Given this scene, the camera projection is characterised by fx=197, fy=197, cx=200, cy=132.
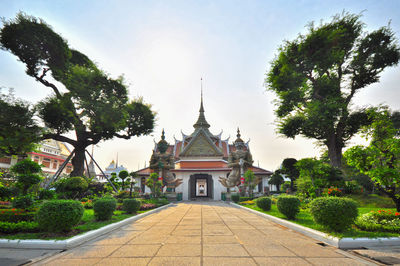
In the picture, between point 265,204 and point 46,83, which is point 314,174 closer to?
point 265,204

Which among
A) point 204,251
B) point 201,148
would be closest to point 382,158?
point 204,251

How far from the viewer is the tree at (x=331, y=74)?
17.8 m

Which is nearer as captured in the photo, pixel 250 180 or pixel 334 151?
pixel 334 151

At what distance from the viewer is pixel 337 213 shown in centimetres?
583

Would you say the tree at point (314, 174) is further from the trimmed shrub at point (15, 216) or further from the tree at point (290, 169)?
the trimmed shrub at point (15, 216)

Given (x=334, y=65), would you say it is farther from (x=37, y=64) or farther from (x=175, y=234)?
(x=37, y=64)

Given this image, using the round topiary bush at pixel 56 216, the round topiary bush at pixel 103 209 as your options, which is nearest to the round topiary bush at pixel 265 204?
the round topiary bush at pixel 103 209

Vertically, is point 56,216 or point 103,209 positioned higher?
point 56,216

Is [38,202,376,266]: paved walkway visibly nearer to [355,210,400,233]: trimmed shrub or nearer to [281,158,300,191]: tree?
[355,210,400,233]: trimmed shrub

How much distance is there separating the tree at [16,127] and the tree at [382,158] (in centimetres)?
2134

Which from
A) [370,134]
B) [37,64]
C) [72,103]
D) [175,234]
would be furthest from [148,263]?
[37,64]

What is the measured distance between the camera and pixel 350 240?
5281 millimetres

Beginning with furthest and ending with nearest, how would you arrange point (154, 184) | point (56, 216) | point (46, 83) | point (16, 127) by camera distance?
point (154, 184) < point (46, 83) < point (16, 127) < point (56, 216)

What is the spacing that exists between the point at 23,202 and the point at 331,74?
25.5m
